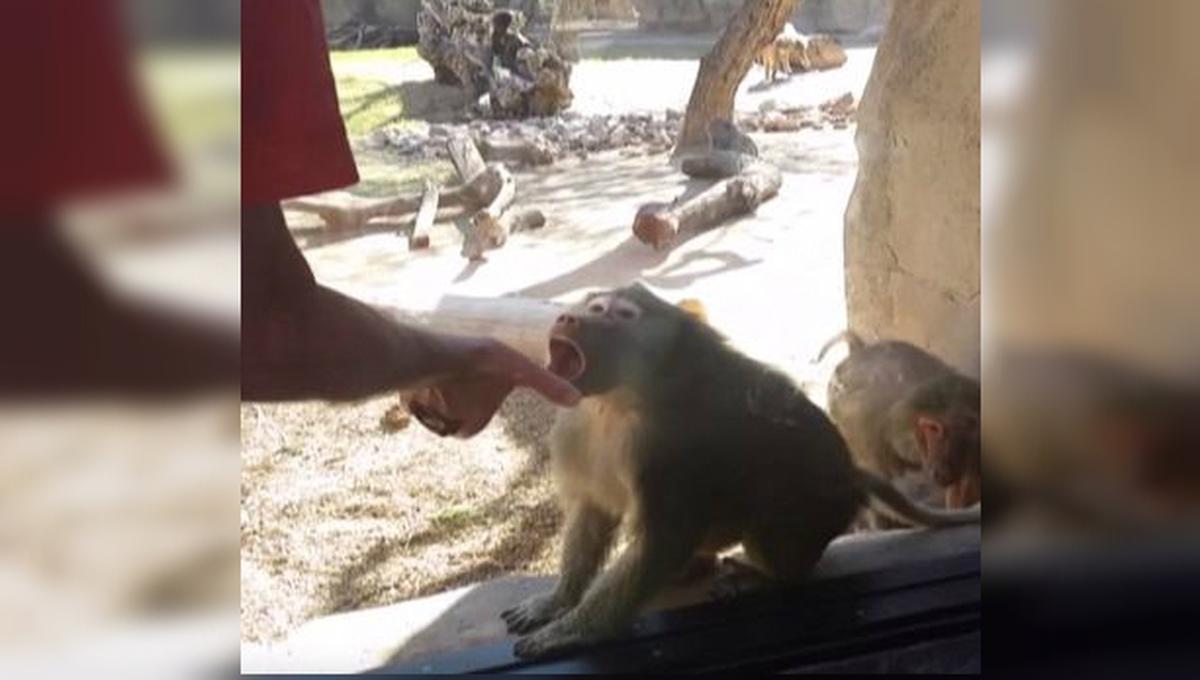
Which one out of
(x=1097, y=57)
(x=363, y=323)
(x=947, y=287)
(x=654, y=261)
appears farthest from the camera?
(x=947, y=287)

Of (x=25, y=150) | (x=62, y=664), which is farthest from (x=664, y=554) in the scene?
(x=25, y=150)

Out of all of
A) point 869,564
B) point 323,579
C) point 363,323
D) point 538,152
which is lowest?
point 869,564

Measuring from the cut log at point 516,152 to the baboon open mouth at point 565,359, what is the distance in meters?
0.18

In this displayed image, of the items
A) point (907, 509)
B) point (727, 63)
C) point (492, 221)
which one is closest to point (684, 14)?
point (727, 63)

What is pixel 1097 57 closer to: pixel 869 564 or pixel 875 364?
pixel 875 364

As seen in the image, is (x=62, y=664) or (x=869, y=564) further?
(x=869, y=564)

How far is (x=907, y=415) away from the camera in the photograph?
1.77m

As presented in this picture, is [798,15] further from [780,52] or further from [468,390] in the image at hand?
[468,390]

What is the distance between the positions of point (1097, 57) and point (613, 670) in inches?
33.3

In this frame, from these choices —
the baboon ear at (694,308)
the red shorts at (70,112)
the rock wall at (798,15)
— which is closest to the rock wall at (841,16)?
the rock wall at (798,15)

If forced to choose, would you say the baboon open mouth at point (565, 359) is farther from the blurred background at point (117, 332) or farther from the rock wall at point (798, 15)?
the blurred background at point (117, 332)

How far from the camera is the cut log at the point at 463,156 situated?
139 centimetres

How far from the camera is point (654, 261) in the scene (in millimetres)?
1540

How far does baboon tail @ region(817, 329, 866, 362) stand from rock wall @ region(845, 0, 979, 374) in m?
0.03
